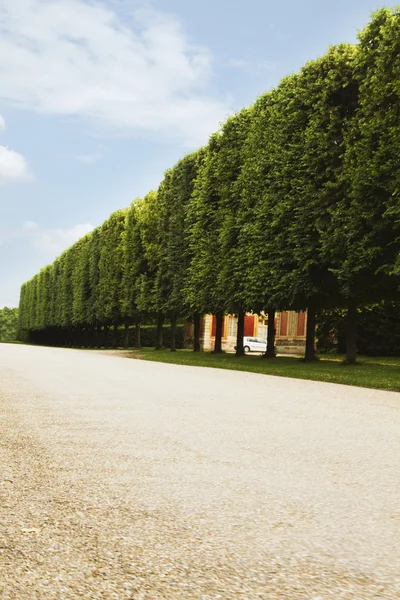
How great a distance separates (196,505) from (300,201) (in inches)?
781

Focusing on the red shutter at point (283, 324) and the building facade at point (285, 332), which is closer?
the building facade at point (285, 332)

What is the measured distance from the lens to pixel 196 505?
4.40 meters

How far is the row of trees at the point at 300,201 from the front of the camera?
66.2ft

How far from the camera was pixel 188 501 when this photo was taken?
4.50 metres

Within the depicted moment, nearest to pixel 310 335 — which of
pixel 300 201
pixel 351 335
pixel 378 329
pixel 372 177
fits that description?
pixel 351 335

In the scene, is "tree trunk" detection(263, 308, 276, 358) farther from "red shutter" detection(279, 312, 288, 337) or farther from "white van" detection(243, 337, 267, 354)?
"white van" detection(243, 337, 267, 354)

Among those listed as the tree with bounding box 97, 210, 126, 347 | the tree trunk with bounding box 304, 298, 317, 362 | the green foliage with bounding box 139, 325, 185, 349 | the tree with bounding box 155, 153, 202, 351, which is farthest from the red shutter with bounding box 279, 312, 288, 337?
the tree trunk with bounding box 304, 298, 317, 362

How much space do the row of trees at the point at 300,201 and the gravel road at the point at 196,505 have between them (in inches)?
475

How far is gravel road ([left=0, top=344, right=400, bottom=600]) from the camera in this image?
3.04m

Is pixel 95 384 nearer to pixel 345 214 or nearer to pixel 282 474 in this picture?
pixel 282 474

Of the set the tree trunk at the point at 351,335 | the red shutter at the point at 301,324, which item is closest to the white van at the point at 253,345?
the red shutter at the point at 301,324

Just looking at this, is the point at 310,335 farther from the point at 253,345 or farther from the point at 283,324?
the point at 253,345

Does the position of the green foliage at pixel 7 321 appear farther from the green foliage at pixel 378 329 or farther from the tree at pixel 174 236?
the green foliage at pixel 378 329

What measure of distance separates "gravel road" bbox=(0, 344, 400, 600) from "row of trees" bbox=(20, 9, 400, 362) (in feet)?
39.6
